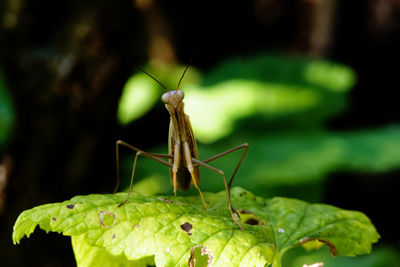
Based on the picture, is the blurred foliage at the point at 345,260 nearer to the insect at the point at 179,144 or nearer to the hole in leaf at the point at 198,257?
the insect at the point at 179,144

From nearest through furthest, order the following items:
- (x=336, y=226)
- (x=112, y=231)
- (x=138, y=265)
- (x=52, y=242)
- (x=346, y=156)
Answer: (x=112, y=231) < (x=138, y=265) < (x=336, y=226) < (x=52, y=242) < (x=346, y=156)

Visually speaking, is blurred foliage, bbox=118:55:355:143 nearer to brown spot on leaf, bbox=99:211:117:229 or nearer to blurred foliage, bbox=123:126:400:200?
blurred foliage, bbox=123:126:400:200

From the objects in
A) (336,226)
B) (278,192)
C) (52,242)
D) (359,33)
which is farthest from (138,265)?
(359,33)

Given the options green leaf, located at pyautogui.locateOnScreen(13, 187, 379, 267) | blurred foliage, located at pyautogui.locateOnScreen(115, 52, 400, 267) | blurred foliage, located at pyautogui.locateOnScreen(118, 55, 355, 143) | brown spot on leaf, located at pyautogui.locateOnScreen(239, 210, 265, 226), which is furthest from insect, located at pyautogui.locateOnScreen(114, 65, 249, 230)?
blurred foliage, located at pyautogui.locateOnScreen(118, 55, 355, 143)

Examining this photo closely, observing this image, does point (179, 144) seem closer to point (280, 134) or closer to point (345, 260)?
point (345, 260)

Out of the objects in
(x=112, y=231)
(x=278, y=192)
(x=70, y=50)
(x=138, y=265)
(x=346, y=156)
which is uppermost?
(x=70, y=50)

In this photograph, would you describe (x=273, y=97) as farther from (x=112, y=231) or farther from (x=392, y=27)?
(x=112, y=231)

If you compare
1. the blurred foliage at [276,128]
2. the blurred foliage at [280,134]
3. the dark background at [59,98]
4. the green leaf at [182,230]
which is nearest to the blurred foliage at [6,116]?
the dark background at [59,98]

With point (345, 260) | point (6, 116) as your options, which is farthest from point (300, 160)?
point (6, 116)

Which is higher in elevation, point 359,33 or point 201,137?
point 359,33
